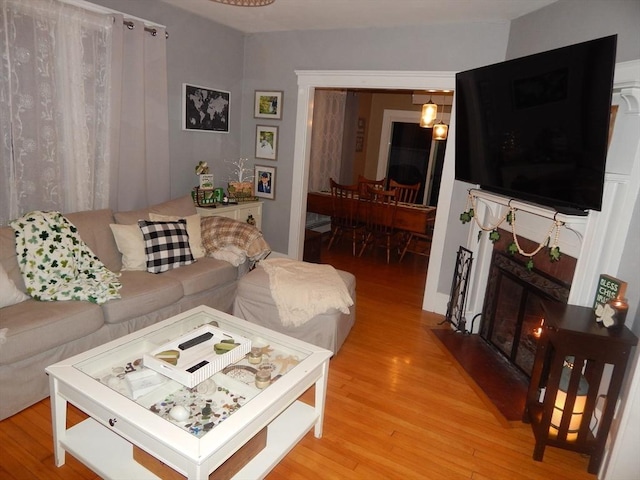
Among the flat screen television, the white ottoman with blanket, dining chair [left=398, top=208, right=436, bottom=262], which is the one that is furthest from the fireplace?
dining chair [left=398, top=208, right=436, bottom=262]

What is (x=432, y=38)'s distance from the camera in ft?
11.7

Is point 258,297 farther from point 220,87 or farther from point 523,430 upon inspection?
point 220,87

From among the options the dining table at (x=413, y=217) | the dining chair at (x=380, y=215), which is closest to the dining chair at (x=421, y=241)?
the dining table at (x=413, y=217)

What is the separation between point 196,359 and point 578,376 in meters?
1.78

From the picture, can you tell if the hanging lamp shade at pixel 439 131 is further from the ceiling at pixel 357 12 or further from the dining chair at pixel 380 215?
the ceiling at pixel 357 12

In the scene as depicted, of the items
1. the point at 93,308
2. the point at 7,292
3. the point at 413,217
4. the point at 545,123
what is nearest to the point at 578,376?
the point at 545,123

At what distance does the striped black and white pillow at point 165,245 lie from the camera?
121 inches

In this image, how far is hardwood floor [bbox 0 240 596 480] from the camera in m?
1.96

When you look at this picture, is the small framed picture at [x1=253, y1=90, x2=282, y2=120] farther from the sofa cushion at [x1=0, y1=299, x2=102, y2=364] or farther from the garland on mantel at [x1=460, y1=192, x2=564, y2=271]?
the sofa cushion at [x1=0, y1=299, x2=102, y2=364]

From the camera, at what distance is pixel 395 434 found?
223 centimetres

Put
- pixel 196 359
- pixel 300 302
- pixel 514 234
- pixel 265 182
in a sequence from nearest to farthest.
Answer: pixel 196 359, pixel 514 234, pixel 300 302, pixel 265 182

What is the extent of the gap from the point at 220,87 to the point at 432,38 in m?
2.12

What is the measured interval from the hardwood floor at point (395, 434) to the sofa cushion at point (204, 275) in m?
1.08

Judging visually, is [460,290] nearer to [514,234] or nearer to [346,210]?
[514,234]
